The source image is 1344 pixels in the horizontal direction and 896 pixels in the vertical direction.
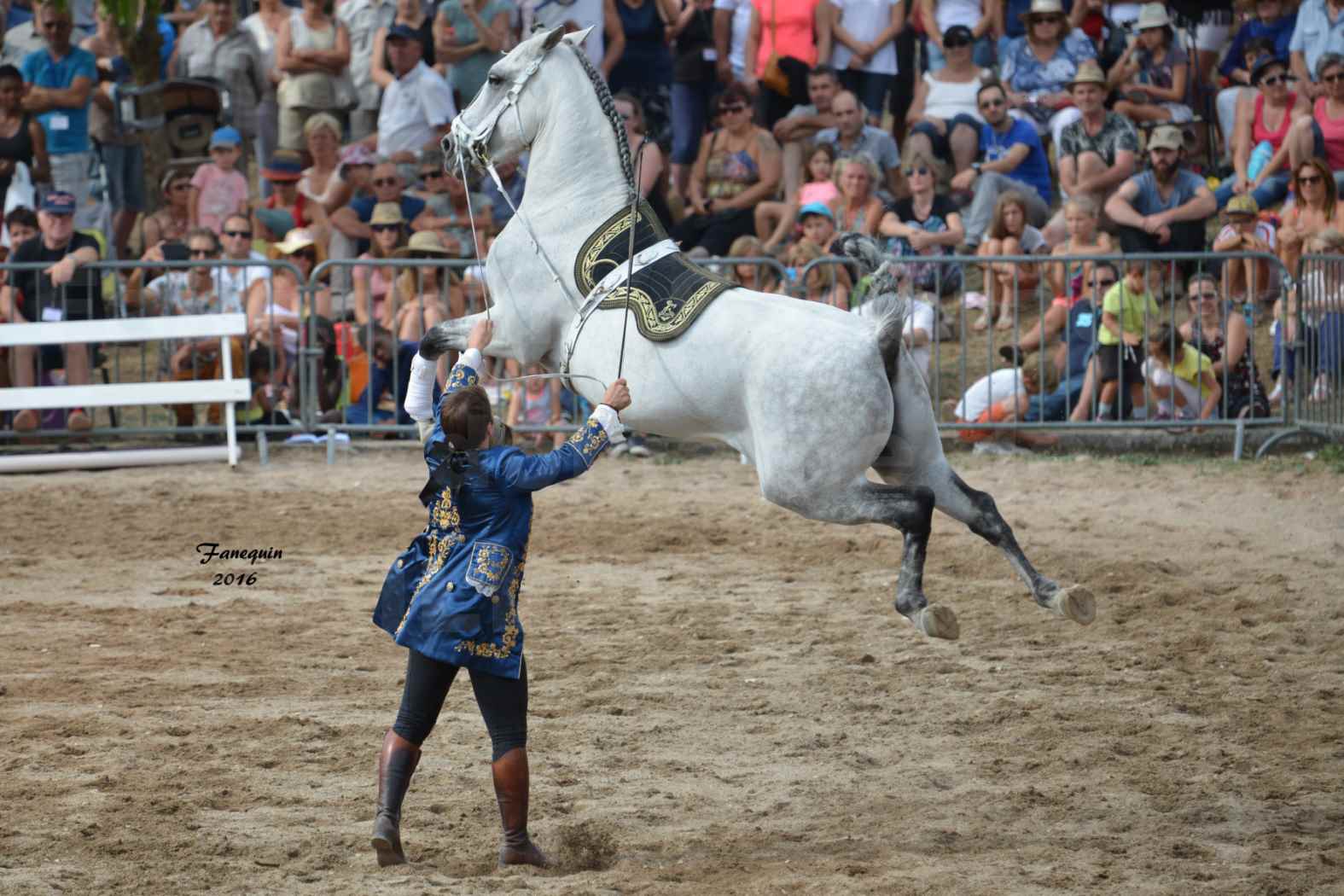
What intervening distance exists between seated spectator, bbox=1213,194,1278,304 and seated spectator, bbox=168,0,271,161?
28.1 ft

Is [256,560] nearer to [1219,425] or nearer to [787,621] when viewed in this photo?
[787,621]

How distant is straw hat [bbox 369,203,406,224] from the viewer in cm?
1351

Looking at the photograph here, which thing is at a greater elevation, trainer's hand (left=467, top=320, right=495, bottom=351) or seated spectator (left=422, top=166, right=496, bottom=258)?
seated spectator (left=422, top=166, right=496, bottom=258)

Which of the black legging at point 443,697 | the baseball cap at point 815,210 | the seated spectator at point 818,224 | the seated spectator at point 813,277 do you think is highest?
the baseball cap at point 815,210

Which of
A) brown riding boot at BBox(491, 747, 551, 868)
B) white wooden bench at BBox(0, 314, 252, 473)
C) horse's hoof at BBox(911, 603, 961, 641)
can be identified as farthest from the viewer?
white wooden bench at BBox(0, 314, 252, 473)

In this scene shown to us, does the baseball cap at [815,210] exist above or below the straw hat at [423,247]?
above

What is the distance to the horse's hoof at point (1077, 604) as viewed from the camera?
6402 millimetres

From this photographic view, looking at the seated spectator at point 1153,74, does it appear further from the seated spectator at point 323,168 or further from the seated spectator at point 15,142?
the seated spectator at point 15,142

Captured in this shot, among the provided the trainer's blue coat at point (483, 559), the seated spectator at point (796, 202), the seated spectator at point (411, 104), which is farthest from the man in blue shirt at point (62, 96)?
the trainer's blue coat at point (483, 559)

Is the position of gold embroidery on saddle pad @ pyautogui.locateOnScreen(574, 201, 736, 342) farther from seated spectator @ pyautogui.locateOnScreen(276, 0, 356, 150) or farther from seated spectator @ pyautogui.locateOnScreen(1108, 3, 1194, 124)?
seated spectator @ pyautogui.locateOnScreen(276, 0, 356, 150)

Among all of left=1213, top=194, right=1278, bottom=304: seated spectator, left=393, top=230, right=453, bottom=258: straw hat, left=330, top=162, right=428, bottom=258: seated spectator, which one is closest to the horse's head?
left=393, top=230, right=453, bottom=258: straw hat

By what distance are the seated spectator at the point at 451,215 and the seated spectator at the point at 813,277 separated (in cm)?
234

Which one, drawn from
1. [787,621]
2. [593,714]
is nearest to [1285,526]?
[787,621]

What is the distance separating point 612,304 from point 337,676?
6.51ft
